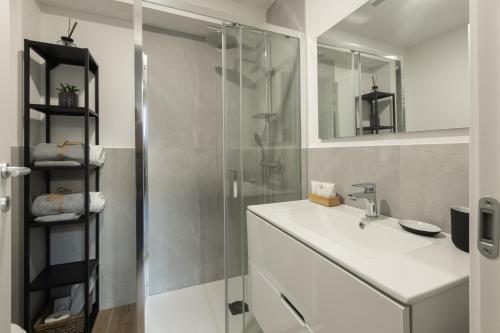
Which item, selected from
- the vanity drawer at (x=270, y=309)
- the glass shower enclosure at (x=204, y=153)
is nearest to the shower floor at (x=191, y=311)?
the glass shower enclosure at (x=204, y=153)

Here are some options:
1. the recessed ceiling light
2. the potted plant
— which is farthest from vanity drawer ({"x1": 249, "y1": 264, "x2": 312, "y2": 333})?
the potted plant

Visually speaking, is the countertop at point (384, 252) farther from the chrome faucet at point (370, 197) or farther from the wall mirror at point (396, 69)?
the wall mirror at point (396, 69)

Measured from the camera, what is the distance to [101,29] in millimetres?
1638

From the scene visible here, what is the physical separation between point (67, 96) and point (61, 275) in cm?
115

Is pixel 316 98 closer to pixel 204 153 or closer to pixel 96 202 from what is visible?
pixel 204 153

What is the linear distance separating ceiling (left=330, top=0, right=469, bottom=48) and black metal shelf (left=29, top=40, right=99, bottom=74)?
1572 mm

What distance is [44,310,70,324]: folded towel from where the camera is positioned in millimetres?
1354

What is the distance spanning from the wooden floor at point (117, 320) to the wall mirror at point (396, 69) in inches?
70.9

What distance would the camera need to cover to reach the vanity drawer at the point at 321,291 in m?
0.47

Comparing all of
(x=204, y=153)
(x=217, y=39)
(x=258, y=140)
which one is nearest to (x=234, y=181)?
(x=258, y=140)

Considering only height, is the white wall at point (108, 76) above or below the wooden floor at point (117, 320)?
above

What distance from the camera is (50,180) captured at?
5.07 ft

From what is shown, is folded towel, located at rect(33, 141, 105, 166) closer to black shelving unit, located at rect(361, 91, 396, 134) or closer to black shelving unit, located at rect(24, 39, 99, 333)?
black shelving unit, located at rect(24, 39, 99, 333)

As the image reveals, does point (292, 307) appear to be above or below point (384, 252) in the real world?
below
